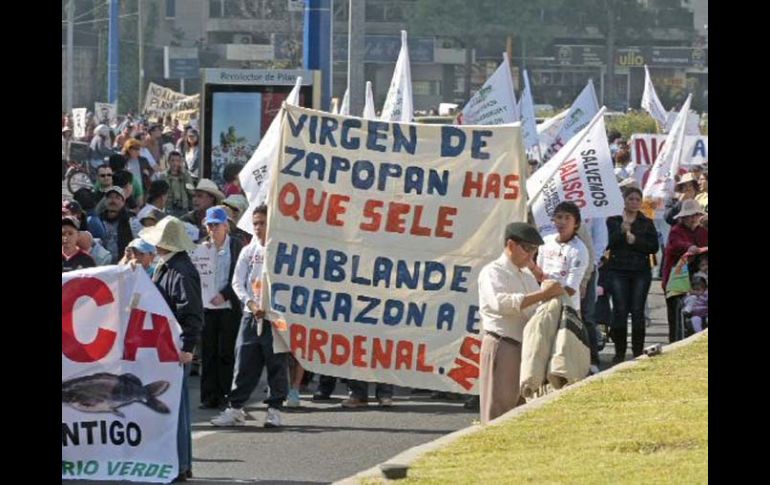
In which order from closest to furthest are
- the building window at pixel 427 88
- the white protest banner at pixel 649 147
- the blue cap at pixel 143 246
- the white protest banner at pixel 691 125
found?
the blue cap at pixel 143 246
the white protest banner at pixel 649 147
the white protest banner at pixel 691 125
the building window at pixel 427 88

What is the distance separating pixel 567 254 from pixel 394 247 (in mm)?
2302

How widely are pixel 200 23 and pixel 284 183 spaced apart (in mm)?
77125

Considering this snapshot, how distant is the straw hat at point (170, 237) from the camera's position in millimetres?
12953

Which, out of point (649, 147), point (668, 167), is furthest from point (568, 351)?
point (649, 147)

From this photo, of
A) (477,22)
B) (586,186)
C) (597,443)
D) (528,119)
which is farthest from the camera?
(477,22)

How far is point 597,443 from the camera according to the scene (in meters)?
A: 11.0

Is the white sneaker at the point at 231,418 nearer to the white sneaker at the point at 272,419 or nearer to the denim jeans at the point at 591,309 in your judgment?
the white sneaker at the point at 272,419

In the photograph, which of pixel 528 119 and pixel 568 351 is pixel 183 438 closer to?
pixel 568 351

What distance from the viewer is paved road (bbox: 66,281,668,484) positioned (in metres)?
12.5

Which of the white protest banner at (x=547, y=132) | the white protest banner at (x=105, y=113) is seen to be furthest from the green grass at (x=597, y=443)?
the white protest banner at (x=105, y=113)

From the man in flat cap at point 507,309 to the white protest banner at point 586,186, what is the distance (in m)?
5.25

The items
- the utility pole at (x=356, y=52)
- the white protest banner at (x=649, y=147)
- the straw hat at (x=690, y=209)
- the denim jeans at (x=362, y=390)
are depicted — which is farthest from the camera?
the white protest banner at (x=649, y=147)
